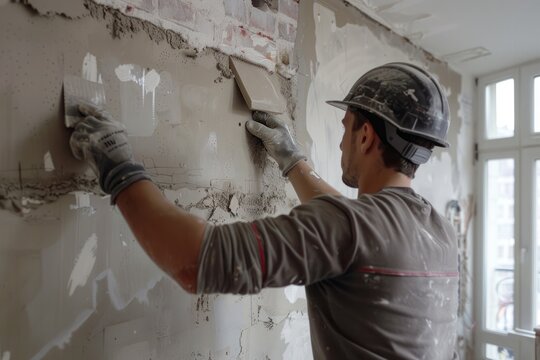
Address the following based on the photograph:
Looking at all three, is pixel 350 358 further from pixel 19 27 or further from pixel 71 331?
pixel 19 27

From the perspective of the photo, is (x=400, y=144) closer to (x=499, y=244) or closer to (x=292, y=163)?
(x=292, y=163)

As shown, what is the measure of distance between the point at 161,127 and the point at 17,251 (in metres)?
0.50

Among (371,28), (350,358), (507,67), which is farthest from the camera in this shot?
(507,67)

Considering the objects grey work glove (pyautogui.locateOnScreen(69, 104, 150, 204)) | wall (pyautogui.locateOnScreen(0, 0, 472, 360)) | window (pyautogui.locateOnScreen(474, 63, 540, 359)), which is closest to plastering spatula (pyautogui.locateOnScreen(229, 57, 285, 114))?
wall (pyautogui.locateOnScreen(0, 0, 472, 360))

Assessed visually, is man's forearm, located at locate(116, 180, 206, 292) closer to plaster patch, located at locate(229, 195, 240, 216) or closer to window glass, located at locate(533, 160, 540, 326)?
plaster patch, located at locate(229, 195, 240, 216)

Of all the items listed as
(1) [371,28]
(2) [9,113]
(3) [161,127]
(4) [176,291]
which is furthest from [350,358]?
(1) [371,28]

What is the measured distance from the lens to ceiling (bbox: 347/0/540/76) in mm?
2023

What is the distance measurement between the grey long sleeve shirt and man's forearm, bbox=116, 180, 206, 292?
0.03m

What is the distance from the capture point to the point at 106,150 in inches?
35.1

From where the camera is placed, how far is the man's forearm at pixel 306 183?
1433 millimetres

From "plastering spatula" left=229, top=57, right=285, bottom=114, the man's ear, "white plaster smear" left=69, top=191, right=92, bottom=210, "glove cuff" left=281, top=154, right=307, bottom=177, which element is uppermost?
"plastering spatula" left=229, top=57, right=285, bottom=114

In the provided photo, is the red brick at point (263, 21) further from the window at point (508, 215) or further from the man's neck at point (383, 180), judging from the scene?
the window at point (508, 215)

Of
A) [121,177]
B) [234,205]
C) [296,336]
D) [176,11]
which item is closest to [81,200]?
[121,177]

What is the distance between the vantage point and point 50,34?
96 centimetres
